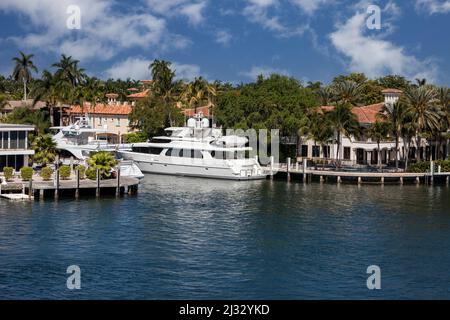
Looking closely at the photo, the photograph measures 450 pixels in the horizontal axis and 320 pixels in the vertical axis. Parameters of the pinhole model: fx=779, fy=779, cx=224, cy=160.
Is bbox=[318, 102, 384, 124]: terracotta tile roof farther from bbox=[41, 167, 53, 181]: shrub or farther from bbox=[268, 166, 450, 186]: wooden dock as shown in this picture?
bbox=[41, 167, 53, 181]: shrub

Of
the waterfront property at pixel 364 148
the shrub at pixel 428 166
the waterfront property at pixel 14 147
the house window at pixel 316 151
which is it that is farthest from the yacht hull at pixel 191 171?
the waterfront property at pixel 14 147

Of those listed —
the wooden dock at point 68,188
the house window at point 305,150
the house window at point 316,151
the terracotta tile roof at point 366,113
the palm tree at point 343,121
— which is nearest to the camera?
the wooden dock at point 68,188

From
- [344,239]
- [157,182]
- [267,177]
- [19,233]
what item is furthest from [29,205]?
[267,177]

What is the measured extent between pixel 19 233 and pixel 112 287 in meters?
13.3

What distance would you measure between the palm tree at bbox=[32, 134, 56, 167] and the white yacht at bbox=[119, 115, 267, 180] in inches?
579

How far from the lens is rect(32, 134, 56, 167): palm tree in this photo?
240ft

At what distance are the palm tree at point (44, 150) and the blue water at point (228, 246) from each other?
10943 millimetres

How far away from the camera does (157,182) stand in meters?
78.5

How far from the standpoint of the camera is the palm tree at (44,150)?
73.1 m

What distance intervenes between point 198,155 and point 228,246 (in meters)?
36.4

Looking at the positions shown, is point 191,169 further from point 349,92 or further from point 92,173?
point 349,92

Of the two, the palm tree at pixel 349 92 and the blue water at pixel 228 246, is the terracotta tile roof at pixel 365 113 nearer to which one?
the palm tree at pixel 349 92
